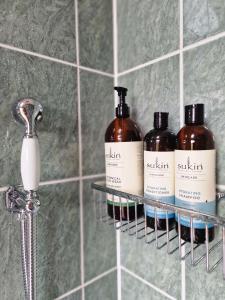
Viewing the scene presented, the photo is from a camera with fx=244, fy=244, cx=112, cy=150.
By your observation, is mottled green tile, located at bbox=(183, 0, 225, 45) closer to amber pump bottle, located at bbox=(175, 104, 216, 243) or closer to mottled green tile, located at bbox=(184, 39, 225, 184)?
mottled green tile, located at bbox=(184, 39, 225, 184)

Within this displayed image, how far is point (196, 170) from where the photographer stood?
40 cm

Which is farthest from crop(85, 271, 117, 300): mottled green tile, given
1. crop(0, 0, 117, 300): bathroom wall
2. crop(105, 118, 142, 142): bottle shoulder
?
crop(105, 118, 142, 142): bottle shoulder

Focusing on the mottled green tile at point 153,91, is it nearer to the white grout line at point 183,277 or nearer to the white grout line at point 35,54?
the white grout line at point 35,54

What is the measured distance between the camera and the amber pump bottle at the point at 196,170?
0.40 meters

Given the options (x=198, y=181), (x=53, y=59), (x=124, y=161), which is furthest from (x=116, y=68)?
(x=198, y=181)

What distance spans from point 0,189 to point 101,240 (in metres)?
0.30

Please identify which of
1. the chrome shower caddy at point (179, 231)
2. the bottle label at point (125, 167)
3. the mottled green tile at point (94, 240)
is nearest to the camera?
the chrome shower caddy at point (179, 231)

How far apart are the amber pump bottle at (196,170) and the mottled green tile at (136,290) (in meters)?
0.24

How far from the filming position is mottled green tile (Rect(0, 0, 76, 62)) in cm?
47

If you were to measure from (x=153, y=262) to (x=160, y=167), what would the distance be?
26 centimetres

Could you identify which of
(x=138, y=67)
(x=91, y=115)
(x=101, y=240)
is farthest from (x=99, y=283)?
(x=138, y=67)

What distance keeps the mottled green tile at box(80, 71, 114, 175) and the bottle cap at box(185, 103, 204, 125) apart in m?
0.26

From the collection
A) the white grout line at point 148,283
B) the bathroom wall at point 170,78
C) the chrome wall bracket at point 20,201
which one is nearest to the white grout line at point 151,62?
the bathroom wall at point 170,78

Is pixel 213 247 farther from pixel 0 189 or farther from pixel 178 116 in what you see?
pixel 0 189
